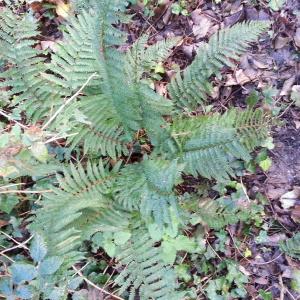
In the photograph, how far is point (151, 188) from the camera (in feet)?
7.72

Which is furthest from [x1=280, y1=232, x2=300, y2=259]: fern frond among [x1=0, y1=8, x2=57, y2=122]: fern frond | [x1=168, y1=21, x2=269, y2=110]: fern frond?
[x1=0, y1=8, x2=57, y2=122]: fern frond

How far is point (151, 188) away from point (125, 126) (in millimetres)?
490

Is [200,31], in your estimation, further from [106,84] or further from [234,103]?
[106,84]

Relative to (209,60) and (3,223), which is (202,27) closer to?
(209,60)

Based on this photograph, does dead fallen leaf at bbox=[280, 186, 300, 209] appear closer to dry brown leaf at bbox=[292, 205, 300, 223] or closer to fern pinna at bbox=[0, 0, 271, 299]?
dry brown leaf at bbox=[292, 205, 300, 223]

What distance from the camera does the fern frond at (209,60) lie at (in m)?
2.44

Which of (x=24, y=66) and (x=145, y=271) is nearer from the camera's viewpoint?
(x=145, y=271)

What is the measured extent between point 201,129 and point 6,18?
1.27 metres

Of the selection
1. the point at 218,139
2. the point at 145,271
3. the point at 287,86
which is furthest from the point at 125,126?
the point at 287,86

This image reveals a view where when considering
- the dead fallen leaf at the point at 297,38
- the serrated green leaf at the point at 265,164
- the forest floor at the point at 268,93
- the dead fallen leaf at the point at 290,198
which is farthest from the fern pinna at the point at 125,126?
the dead fallen leaf at the point at 297,38

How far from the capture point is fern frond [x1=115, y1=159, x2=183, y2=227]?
2.23m

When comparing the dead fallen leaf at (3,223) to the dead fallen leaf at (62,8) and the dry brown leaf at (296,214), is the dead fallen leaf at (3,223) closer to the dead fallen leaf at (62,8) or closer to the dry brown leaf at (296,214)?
the dead fallen leaf at (62,8)

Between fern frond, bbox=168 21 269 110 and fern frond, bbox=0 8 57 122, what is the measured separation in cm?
79

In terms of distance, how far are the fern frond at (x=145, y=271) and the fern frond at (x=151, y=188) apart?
0.47 feet
